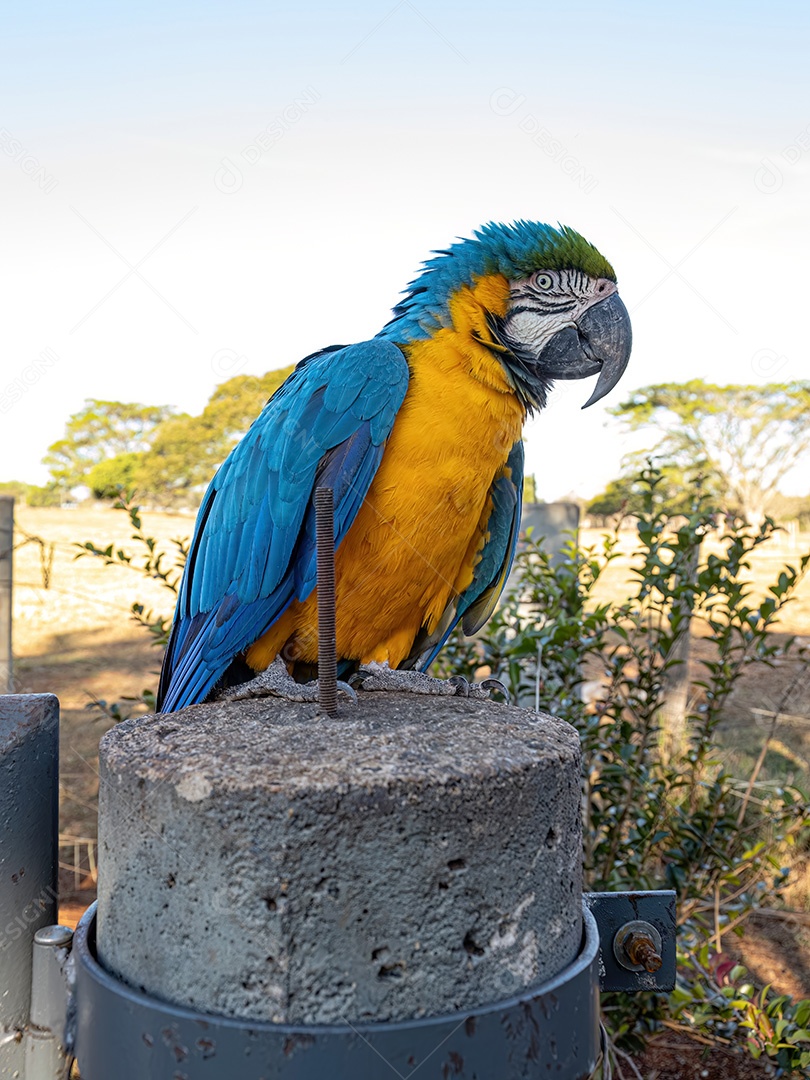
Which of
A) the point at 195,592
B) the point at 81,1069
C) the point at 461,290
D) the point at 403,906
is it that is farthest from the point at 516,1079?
the point at 461,290

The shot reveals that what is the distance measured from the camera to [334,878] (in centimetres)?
132

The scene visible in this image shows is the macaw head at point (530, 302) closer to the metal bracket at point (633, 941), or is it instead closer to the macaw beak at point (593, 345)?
the macaw beak at point (593, 345)

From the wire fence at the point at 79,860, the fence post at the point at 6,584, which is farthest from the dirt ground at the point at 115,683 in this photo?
the fence post at the point at 6,584

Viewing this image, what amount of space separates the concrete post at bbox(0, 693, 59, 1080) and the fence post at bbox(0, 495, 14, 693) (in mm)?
3190

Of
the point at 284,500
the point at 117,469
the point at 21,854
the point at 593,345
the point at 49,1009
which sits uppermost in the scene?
the point at 593,345

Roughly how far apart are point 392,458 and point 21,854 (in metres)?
1.23

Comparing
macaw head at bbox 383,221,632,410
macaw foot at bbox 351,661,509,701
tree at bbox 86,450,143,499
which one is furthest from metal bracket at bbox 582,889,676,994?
tree at bbox 86,450,143,499

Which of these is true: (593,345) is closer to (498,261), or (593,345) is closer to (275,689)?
(498,261)

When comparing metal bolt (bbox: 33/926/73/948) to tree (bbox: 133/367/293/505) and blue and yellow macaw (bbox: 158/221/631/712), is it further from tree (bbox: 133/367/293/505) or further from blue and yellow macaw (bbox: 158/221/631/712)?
tree (bbox: 133/367/293/505)

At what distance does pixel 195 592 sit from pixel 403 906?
1215 mm

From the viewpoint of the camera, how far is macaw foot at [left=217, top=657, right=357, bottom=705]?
2027 mm

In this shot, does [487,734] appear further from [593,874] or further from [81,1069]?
[593,874]

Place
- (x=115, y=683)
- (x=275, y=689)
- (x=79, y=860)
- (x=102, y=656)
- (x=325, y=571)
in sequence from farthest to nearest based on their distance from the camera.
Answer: (x=102, y=656) < (x=115, y=683) < (x=79, y=860) < (x=275, y=689) < (x=325, y=571)

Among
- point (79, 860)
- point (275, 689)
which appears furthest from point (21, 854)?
point (79, 860)
